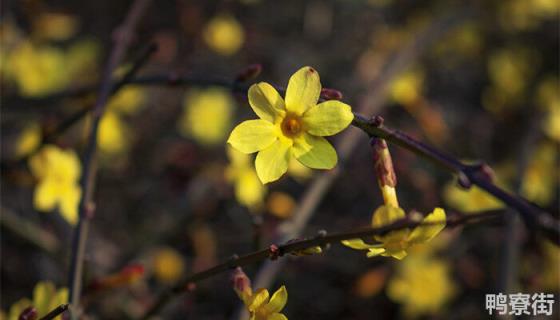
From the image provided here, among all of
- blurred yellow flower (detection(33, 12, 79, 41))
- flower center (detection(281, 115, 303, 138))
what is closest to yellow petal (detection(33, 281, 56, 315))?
flower center (detection(281, 115, 303, 138))

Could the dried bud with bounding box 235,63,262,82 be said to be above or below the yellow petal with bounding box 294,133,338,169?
above

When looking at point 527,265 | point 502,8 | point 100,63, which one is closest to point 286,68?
point 100,63

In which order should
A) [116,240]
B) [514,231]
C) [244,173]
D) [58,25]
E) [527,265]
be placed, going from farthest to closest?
[58,25]
[116,240]
[527,265]
[244,173]
[514,231]

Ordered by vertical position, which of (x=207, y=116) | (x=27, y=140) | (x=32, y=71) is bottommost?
(x=27, y=140)

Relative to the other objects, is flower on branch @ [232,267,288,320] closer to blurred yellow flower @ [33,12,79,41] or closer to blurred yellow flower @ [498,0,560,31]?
blurred yellow flower @ [33,12,79,41]

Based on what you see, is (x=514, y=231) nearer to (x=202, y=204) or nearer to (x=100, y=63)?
(x=202, y=204)

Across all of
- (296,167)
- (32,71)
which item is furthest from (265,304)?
(32,71)

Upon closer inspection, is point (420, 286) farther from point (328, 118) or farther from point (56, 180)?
point (328, 118)
